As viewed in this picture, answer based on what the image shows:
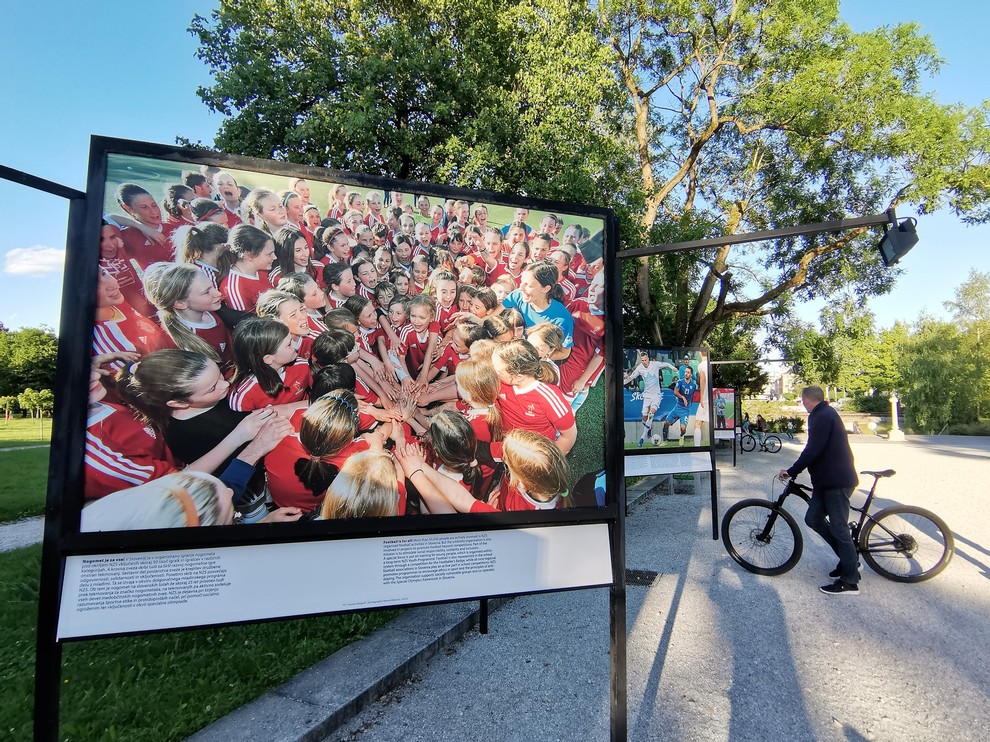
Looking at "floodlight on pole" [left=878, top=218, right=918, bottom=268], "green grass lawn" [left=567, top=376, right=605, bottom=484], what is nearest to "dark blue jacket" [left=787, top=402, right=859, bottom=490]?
"floodlight on pole" [left=878, top=218, right=918, bottom=268]

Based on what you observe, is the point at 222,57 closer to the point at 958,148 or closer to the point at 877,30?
the point at 877,30

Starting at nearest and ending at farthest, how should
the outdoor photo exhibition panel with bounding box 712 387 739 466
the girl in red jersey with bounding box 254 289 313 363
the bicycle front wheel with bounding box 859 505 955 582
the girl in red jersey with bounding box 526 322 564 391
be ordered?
the girl in red jersey with bounding box 254 289 313 363, the girl in red jersey with bounding box 526 322 564 391, the bicycle front wheel with bounding box 859 505 955 582, the outdoor photo exhibition panel with bounding box 712 387 739 466

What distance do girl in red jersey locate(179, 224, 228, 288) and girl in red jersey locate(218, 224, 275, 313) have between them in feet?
0.07

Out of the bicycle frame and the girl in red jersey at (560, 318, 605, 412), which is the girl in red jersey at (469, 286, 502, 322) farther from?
the bicycle frame

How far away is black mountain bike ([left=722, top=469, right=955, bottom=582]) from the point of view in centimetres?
534

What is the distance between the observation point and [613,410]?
269 centimetres

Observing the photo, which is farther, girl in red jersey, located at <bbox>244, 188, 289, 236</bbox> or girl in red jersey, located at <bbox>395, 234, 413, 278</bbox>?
girl in red jersey, located at <bbox>395, 234, 413, 278</bbox>

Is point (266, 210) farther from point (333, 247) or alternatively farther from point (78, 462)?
point (78, 462)

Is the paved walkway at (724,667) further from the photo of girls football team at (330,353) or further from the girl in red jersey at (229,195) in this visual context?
the girl in red jersey at (229,195)

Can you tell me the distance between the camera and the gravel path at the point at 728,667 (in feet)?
9.85

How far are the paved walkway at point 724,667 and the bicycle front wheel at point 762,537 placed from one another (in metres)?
0.15

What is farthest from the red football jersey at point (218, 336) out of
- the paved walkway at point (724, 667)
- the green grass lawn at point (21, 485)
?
the green grass lawn at point (21, 485)

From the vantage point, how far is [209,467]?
1.98m

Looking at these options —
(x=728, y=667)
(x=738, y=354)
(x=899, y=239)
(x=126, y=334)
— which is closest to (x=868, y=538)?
(x=728, y=667)
